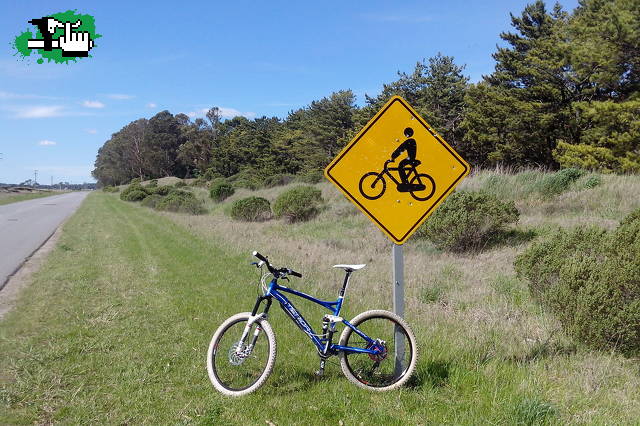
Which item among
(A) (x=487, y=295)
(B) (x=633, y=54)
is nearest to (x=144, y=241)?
(A) (x=487, y=295)

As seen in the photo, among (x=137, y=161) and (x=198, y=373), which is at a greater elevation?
(x=137, y=161)

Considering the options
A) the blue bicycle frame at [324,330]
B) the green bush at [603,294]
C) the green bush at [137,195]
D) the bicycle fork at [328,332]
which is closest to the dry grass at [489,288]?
the green bush at [603,294]

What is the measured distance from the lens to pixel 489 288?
24.2 feet

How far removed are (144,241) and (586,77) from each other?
25993 millimetres

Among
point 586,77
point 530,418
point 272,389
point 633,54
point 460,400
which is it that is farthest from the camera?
point 586,77

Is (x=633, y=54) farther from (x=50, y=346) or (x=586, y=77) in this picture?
(x=50, y=346)

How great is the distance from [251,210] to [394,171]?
17238 millimetres

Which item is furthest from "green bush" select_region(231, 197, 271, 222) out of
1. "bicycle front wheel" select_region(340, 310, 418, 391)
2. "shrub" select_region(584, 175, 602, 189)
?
"bicycle front wheel" select_region(340, 310, 418, 391)

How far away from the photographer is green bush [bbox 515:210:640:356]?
464 cm

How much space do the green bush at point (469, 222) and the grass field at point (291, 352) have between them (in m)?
0.45

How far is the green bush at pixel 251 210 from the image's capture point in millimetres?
20750

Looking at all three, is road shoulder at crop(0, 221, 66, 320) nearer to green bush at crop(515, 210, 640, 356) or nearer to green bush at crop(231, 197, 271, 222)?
green bush at crop(515, 210, 640, 356)

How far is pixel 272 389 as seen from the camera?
13.2ft

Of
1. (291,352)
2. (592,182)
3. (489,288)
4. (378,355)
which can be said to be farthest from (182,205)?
(378,355)
